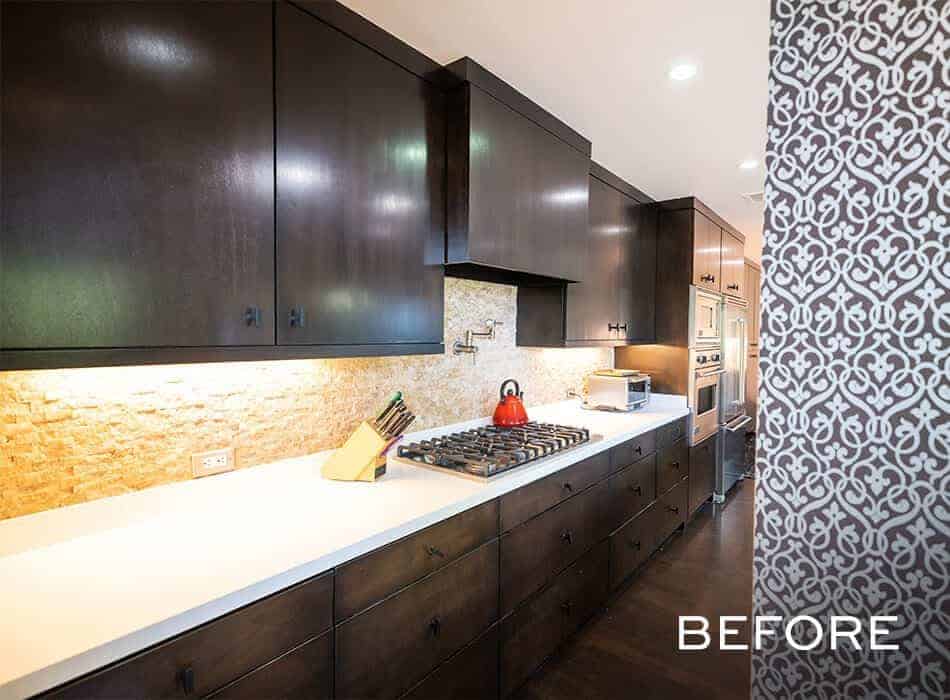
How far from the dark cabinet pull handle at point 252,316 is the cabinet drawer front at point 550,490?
102cm

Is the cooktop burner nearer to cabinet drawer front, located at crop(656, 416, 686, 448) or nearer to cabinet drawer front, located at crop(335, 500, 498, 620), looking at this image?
cabinet drawer front, located at crop(335, 500, 498, 620)

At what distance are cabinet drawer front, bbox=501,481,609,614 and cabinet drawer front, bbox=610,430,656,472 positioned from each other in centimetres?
16

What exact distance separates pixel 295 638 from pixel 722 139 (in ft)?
9.32

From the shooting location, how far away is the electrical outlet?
1.55 metres

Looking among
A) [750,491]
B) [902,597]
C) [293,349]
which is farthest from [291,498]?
[750,491]

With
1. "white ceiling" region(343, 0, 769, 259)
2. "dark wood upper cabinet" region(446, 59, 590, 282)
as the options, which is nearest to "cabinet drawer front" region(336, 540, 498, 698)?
"dark wood upper cabinet" region(446, 59, 590, 282)

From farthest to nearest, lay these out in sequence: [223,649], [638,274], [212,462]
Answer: [638,274]
[212,462]
[223,649]

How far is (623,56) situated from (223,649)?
2.19 m

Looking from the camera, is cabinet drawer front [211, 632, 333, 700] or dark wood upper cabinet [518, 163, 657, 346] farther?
dark wood upper cabinet [518, 163, 657, 346]

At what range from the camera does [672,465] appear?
10.7 ft

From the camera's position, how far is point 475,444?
215 centimetres

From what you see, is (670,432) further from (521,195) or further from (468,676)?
(468,676)

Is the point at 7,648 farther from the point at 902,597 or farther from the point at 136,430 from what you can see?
the point at 902,597

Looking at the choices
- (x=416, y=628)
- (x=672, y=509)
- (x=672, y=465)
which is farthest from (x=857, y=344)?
(x=672, y=509)
